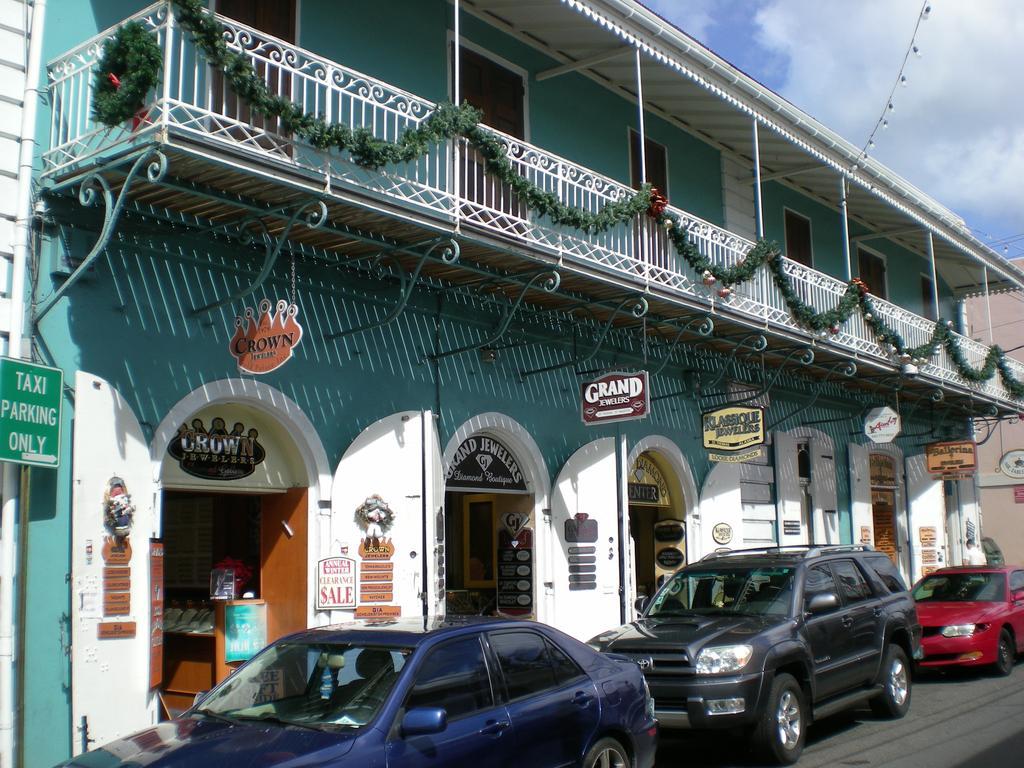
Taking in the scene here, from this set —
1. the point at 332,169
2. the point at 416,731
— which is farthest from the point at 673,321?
the point at 416,731

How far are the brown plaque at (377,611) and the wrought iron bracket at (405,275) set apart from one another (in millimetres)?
2810

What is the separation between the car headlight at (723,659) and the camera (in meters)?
8.71

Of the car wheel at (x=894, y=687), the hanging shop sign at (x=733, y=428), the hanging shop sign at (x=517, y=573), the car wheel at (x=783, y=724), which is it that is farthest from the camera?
the hanging shop sign at (x=733, y=428)

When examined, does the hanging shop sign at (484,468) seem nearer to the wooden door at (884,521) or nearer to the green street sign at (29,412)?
the green street sign at (29,412)

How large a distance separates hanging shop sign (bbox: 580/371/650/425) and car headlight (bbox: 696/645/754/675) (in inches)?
146

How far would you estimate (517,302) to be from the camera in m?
11.5

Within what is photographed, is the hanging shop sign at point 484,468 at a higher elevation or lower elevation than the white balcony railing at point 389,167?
lower

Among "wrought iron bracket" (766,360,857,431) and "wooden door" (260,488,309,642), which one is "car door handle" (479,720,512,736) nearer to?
"wooden door" (260,488,309,642)

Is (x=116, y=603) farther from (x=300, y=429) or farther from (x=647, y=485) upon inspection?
(x=647, y=485)

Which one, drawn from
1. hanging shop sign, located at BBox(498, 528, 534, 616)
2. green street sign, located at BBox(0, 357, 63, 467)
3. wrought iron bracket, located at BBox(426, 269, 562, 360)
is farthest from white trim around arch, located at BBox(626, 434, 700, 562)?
green street sign, located at BBox(0, 357, 63, 467)

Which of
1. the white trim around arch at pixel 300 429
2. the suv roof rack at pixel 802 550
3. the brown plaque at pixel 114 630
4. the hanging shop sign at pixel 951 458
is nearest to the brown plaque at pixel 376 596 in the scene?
the white trim around arch at pixel 300 429

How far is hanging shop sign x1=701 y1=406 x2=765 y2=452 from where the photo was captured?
14250 millimetres

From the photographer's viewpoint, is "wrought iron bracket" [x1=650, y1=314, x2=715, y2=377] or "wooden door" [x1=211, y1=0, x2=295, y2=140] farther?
"wrought iron bracket" [x1=650, y1=314, x2=715, y2=377]

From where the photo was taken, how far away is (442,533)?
1134cm
